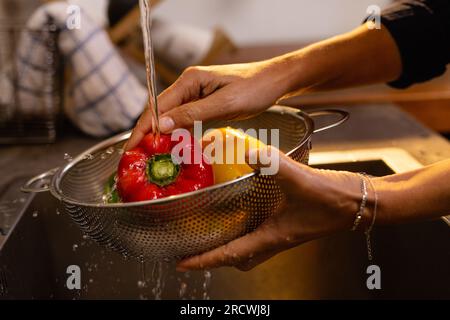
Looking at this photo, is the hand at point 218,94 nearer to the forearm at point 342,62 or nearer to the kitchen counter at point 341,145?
the forearm at point 342,62

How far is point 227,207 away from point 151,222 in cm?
8

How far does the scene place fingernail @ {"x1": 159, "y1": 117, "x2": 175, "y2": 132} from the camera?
0.72 meters

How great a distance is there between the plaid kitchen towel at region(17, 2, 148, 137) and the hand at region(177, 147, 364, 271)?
62 centimetres

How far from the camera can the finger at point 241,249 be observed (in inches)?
25.4

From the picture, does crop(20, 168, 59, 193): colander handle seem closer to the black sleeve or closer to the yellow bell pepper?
the yellow bell pepper

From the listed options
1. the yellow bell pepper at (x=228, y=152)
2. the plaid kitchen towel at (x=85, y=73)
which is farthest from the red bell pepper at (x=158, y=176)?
the plaid kitchen towel at (x=85, y=73)

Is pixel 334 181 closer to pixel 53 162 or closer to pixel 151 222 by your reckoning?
pixel 151 222

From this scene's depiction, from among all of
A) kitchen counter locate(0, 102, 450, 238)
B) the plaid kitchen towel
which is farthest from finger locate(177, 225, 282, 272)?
the plaid kitchen towel

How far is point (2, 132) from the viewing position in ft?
4.00

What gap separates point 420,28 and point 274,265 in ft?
1.40

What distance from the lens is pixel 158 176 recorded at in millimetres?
648
